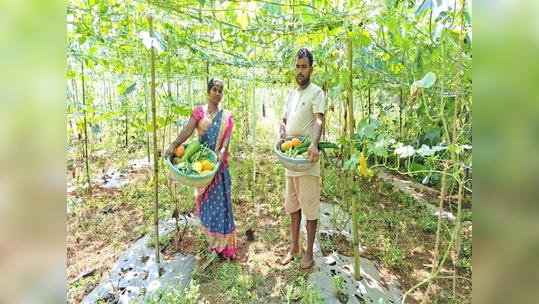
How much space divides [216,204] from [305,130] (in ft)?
3.82

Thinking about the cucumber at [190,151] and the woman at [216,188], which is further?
the woman at [216,188]

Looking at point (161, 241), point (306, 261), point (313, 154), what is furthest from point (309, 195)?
point (161, 241)

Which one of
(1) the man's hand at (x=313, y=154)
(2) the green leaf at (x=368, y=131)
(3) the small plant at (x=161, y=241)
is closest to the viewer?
(2) the green leaf at (x=368, y=131)

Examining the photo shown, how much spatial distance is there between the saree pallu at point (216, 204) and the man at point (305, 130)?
0.63m

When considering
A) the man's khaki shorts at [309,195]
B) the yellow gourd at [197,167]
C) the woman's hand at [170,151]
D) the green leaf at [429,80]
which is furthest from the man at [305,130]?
the green leaf at [429,80]

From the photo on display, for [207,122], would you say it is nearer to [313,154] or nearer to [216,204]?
[216,204]

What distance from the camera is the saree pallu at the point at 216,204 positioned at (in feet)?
8.92

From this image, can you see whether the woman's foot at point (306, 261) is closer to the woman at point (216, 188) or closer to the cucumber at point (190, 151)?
the woman at point (216, 188)

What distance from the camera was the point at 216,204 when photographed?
2736 mm

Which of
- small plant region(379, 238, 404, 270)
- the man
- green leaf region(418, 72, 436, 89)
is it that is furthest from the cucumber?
small plant region(379, 238, 404, 270)

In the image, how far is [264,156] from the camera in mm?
7105

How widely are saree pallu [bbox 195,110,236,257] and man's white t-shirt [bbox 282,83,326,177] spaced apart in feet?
2.27
